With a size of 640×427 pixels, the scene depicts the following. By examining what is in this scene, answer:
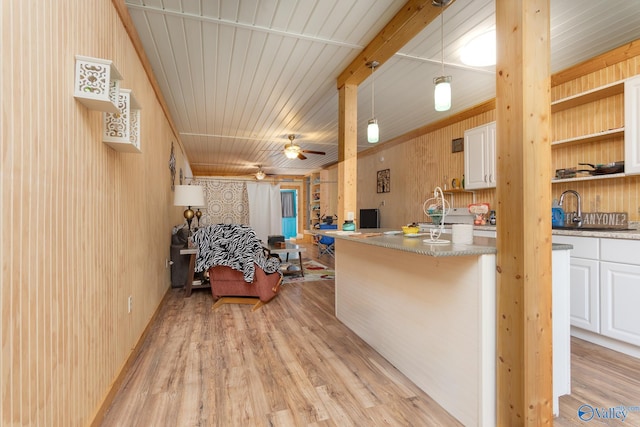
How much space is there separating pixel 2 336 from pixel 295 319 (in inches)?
93.5

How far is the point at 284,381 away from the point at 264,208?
5.83m

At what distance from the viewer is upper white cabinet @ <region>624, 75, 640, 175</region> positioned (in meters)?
2.48

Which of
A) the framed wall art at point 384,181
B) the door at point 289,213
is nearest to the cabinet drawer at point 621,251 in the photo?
the framed wall art at point 384,181

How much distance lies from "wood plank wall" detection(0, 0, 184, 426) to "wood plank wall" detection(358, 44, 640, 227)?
13.3 feet

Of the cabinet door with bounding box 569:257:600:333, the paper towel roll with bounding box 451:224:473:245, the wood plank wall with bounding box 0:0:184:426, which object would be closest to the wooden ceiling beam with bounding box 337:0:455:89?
the paper towel roll with bounding box 451:224:473:245

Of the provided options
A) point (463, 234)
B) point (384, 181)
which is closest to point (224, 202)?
point (384, 181)

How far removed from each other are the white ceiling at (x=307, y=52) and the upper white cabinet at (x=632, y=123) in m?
0.43

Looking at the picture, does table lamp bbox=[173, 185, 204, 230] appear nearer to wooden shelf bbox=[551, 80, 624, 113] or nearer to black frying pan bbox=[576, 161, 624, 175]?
wooden shelf bbox=[551, 80, 624, 113]

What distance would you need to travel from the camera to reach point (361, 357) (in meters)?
2.24

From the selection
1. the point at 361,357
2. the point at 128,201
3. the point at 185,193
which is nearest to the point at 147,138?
the point at 128,201

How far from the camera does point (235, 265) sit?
10.7 ft

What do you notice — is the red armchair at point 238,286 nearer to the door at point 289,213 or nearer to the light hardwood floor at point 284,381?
the light hardwood floor at point 284,381

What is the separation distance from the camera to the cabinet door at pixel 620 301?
218cm

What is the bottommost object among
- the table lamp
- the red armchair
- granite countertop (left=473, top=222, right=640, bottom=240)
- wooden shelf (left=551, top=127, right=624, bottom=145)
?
the red armchair
